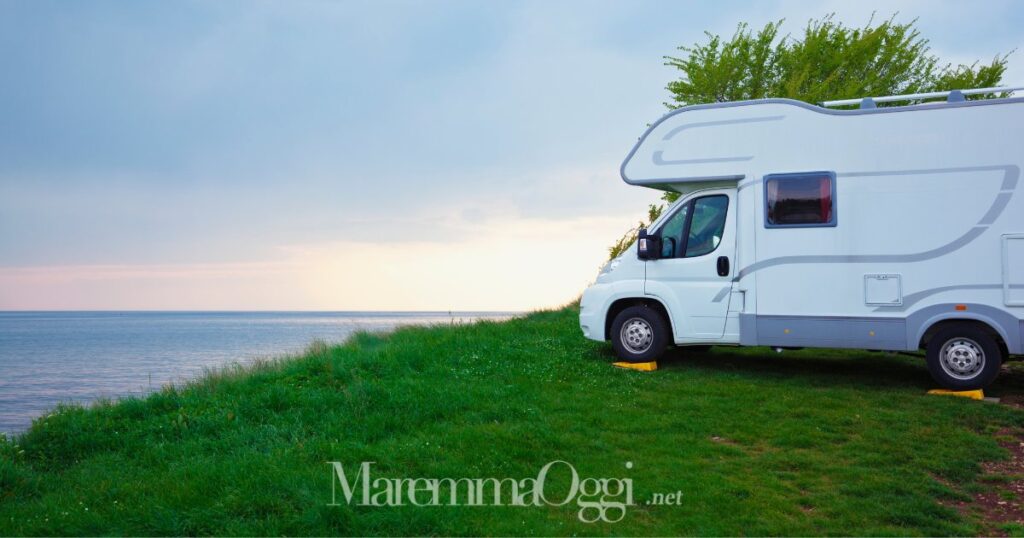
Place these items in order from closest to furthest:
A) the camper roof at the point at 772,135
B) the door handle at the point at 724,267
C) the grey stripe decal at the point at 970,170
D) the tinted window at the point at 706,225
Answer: the grey stripe decal at the point at 970,170
the camper roof at the point at 772,135
the door handle at the point at 724,267
the tinted window at the point at 706,225

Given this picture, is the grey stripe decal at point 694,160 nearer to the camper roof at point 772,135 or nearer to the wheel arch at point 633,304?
the camper roof at point 772,135

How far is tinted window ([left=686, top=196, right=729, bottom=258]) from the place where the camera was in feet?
37.9

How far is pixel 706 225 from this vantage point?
11641 mm

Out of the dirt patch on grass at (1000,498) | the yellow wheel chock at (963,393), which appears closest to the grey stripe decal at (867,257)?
the yellow wheel chock at (963,393)

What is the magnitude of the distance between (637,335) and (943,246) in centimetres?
444

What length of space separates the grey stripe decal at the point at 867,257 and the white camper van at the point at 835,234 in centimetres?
2

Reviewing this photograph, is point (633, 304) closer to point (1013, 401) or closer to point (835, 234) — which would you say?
point (835, 234)

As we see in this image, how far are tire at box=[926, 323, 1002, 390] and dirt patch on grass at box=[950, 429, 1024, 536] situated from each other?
2302 mm

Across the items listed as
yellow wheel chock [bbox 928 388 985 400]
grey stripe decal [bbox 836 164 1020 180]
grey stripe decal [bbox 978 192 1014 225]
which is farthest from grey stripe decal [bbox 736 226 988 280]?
yellow wheel chock [bbox 928 388 985 400]

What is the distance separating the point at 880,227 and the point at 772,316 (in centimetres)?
190

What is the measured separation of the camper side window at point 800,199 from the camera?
35.5ft

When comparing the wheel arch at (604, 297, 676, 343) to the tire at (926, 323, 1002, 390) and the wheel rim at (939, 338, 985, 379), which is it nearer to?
the tire at (926, 323, 1002, 390)

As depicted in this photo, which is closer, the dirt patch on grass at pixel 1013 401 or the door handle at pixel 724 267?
the dirt patch on grass at pixel 1013 401

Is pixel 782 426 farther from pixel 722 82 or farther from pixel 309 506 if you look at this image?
pixel 722 82
